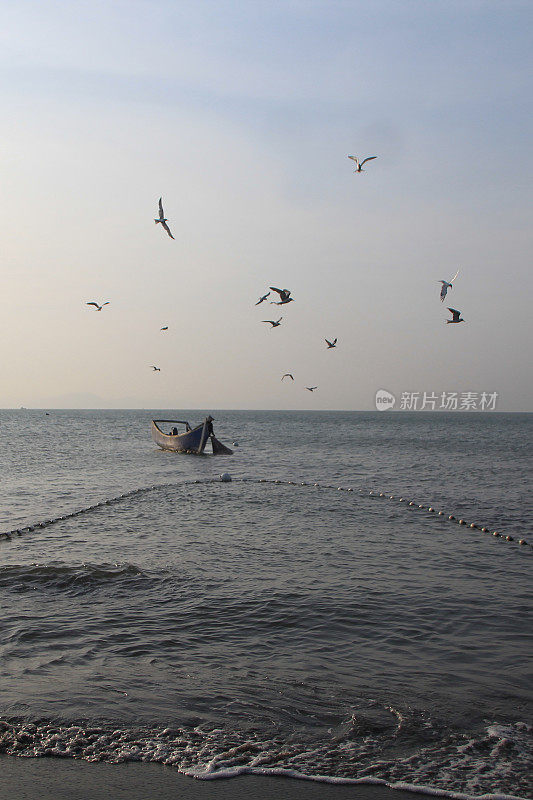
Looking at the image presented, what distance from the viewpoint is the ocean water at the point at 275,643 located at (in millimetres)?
6227

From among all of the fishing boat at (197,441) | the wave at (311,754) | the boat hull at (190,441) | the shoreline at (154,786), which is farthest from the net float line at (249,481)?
the boat hull at (190,441)

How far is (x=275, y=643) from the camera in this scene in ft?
30.3

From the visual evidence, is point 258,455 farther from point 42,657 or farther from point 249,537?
point 42,657

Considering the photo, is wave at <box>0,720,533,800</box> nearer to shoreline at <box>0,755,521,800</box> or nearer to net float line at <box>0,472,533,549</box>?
shoreline at <box>0,755,521,800</box>

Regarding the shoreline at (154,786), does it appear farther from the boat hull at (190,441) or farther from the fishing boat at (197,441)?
the boat hull at (190,441)

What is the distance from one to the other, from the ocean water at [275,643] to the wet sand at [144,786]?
0.16m

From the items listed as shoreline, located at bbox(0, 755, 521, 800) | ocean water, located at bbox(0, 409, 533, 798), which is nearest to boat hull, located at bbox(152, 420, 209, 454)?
ocean water, located at bbox(0, 409, 533, 798)

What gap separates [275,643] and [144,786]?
387 centimetres

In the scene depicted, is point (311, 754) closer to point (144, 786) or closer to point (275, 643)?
point (144, 786)

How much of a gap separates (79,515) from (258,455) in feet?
102

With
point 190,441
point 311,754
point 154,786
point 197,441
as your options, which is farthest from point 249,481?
point 154,786

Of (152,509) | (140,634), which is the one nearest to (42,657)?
(140,634)

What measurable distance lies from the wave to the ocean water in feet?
0.07

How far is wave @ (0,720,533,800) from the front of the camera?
18.8 feet
